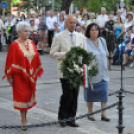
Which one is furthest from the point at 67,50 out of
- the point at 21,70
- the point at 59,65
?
the point at 21,70

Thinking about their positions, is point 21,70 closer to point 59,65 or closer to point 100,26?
point 59,65

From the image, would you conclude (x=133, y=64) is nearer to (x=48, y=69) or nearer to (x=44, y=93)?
(x=48, y=69)

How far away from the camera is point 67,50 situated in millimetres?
5805

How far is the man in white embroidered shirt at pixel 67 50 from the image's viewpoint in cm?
577

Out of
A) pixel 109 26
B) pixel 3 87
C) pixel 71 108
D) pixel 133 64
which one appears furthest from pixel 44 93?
pixel 109 26

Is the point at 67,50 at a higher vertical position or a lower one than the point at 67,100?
higher

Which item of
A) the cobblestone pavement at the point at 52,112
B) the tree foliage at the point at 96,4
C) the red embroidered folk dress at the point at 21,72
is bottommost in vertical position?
the cobblestone pavement at the point at 52,112

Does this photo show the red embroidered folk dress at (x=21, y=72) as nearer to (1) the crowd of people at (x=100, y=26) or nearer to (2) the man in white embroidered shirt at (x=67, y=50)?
(2) the man in white embroidered shirt at (x=67, y=50)

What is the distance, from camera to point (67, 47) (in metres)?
5.81

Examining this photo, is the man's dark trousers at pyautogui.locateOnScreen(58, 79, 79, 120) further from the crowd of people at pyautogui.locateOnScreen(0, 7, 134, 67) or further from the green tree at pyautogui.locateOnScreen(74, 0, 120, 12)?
the green tree at pyautogui.locateOnScreen(74, 0, 120, 12)

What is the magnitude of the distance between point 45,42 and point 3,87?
10.2 meters

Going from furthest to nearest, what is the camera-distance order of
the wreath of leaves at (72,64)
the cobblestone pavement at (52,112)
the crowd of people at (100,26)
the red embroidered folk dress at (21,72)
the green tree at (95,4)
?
the green tree at (95,4) < the crowd of people at (100,26) < the cobblestone pavement at (52,112) < the red embroidered folk dress at (21,72) < the wreath of leaves at (72,64)

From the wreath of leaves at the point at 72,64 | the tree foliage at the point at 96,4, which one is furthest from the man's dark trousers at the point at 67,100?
the tree foliage at the point at 96,4

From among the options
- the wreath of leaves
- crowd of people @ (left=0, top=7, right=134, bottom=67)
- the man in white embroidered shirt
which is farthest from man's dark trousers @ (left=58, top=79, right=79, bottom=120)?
crowd of people @ (left=0, top=7, right=134, bottom=67)
